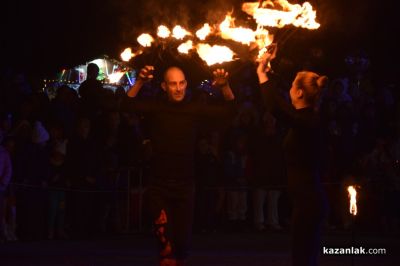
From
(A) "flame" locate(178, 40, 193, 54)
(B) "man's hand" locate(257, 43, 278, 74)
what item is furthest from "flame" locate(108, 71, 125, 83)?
(B) "man's hand" locate(257, 43, 278, 74)

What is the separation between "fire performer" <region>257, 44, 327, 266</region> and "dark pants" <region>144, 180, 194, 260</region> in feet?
4.16

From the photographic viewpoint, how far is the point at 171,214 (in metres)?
7.78

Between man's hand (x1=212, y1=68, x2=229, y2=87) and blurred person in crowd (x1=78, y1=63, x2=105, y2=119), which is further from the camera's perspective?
blurred person in crowd (x1=78, y1=63, x2=105, y2=119)

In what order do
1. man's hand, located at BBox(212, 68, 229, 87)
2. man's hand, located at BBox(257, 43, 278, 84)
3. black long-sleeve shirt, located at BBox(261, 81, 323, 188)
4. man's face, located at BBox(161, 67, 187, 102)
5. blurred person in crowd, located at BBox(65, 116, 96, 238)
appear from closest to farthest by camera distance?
black long-sleeve shirt, located at BBox(261, 81, 323, 188) < man's hand, located at BBox(257, 43, 278, 84) < man's face, located at BBox(161, 67, 187, 102) < man's hand, located at BBox(212, 68, 229, 87) < blurred person in crowd, located at BBox(65, 116, 96, 238)

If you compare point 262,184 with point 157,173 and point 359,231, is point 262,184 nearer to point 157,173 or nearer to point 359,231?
point 359,231

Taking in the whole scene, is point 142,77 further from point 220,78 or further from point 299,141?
point 299,141

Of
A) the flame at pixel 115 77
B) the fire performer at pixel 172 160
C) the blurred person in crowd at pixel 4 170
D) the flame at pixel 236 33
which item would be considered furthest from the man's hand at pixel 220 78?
the flame at pixel 115 77

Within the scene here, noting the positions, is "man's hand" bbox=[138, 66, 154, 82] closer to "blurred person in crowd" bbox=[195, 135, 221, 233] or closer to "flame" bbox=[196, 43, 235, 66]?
"flame" bbox=[196, 43, 235, 66]

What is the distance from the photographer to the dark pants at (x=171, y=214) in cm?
774

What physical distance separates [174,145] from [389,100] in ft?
35.8

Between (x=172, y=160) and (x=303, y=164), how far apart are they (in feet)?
4.90

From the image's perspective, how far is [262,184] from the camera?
16.0 m

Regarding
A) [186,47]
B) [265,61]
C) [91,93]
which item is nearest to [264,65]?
[265,61]

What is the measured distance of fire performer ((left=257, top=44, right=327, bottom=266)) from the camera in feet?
22.1
